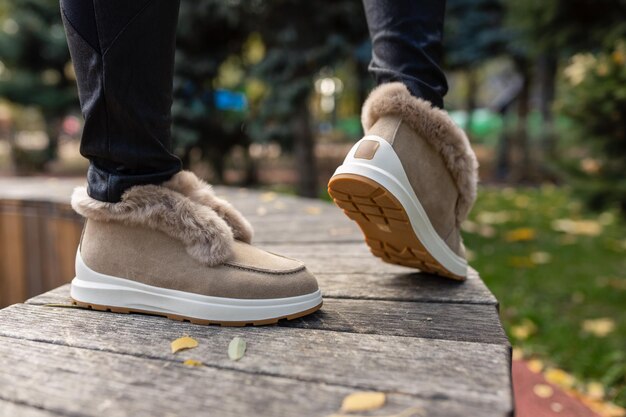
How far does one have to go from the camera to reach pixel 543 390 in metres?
1.96

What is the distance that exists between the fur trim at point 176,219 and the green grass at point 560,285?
1269 mm

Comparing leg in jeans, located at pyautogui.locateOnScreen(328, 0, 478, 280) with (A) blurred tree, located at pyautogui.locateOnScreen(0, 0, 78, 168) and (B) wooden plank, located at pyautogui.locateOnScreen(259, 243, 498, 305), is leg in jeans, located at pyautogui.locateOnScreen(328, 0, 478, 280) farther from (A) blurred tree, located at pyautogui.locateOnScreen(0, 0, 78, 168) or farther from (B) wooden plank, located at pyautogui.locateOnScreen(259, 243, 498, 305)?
(A) blurred tree, located at pyautogui.locateOnScreen(0, 0, 78, 168)

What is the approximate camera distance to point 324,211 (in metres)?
2.75

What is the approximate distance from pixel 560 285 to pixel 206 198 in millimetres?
2713

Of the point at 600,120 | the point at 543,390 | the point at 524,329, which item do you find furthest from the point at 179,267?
the point at 600,120

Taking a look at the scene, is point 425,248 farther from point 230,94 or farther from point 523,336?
point 230,94

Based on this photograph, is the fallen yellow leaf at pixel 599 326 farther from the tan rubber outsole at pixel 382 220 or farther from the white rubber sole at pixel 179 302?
the white rubber sole at pixel 179 302

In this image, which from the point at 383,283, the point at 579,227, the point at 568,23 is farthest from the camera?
the point at 579,227

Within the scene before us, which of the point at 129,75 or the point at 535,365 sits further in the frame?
the point at 535,365

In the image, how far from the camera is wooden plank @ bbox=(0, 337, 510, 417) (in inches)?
30.4

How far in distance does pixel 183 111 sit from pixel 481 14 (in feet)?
17.9

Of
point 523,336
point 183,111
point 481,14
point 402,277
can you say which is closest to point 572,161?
point 523,336

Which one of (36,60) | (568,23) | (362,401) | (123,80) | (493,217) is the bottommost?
(493,217)

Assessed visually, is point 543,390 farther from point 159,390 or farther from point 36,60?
point 36,60
